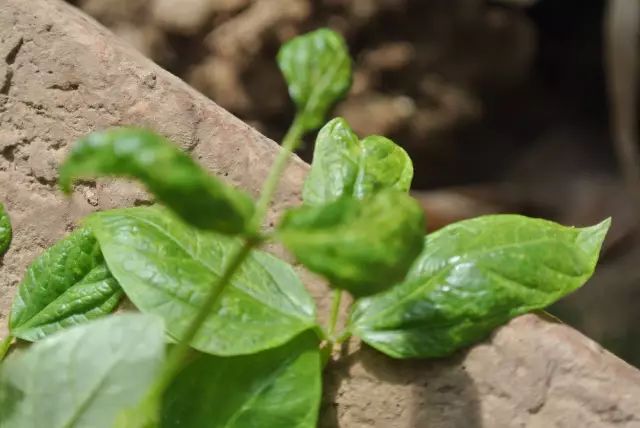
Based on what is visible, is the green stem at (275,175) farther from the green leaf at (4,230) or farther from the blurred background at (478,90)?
the blurred background at (478,90)

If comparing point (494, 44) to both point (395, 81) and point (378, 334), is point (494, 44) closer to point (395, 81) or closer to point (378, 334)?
point (395, 81)

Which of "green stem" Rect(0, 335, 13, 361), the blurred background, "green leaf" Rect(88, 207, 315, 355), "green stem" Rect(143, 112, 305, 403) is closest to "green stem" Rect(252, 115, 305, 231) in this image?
"green stem" Rect(143, 112, 305, 403)

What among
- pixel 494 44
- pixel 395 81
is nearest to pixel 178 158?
pixel 395 81

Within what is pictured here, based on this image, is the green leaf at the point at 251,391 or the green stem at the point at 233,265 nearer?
the green stem at the point at 233,265

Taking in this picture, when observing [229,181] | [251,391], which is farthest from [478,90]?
[251,391]

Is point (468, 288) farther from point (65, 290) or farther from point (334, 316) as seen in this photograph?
point (65, 290)

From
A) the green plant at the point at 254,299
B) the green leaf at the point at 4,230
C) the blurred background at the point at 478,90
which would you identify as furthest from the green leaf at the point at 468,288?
the blurred background at the point at 478,90
